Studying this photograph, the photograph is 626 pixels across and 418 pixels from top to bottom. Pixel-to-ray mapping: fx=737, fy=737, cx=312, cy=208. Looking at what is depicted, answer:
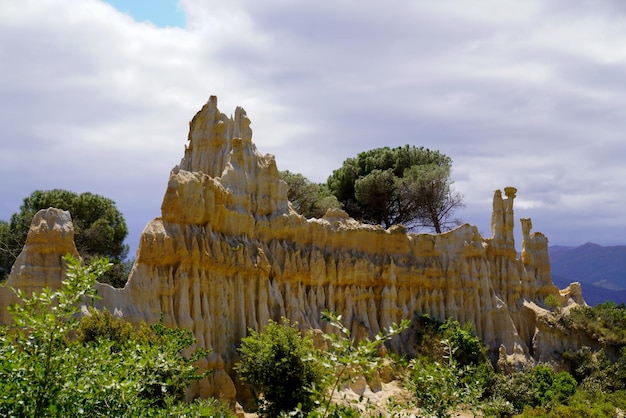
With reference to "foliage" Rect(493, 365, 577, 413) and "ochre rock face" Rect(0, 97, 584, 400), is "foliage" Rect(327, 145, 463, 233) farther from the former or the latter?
"foliage" Rect(493, 365, 577, 413)

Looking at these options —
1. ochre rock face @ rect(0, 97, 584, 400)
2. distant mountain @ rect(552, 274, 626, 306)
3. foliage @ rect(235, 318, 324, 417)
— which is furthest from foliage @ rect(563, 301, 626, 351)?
distant mountain @ rect(552, 274, 626, 306)

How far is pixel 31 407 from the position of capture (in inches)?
383

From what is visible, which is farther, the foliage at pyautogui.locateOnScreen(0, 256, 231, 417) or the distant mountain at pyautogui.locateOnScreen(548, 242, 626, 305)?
the distant mountain at pyautogui.locateOnScreen(548, 242, 626, 305)

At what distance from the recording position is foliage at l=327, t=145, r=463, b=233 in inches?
1885

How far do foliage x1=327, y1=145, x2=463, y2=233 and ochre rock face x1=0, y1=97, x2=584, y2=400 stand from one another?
6.96 metres

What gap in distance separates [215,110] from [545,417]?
18921mm

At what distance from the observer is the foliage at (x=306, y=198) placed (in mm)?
46406

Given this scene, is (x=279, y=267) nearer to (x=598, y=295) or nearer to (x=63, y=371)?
(x=63, y=371)

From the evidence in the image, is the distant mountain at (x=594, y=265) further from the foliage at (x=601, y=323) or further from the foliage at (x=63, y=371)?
the foliage at (x=63, y=371)

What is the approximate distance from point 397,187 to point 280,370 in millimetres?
26228

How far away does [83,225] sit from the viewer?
4053 cm

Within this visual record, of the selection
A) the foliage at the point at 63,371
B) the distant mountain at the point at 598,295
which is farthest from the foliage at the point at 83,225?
the distant mountain at the point at 598,295

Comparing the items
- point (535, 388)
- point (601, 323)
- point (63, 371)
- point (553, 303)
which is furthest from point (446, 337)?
point (63, 371)

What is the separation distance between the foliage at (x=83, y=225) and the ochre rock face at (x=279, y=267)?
9.38 m
